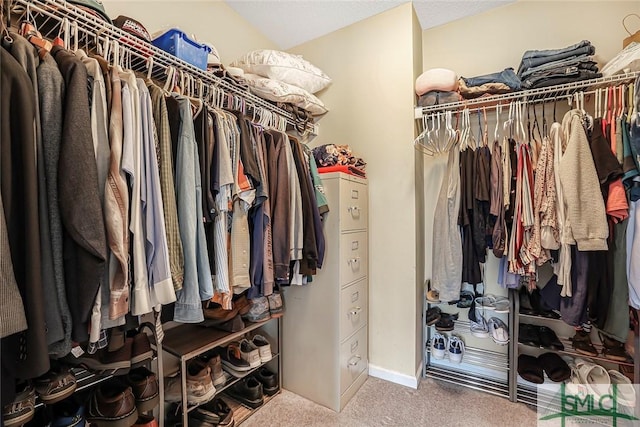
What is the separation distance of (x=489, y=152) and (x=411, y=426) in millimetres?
1589

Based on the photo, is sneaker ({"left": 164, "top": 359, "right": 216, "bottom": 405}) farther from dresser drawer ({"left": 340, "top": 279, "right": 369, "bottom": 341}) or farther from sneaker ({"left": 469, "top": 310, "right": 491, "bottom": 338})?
sneaker ({"left": 469, "top": 310, "right": 491, "bottom": 338})

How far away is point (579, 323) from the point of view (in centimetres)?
137

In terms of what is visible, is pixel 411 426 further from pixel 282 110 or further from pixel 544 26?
pixel 544 26

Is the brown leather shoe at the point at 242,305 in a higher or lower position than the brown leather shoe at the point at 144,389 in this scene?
higher

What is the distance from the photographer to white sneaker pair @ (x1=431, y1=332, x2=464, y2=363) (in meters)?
1.86

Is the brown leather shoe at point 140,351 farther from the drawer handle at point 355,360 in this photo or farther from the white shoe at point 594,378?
the white shoe at point 594,378

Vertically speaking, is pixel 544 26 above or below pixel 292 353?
above

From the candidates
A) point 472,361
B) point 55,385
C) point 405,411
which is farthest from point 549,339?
point 55,385

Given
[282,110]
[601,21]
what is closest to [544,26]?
[601,21]

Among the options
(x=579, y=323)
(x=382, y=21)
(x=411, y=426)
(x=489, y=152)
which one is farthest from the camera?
(x=382, y=21)

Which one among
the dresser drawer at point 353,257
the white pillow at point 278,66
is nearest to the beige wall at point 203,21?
the white pillow at point 278,66

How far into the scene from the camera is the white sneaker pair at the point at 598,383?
144cm

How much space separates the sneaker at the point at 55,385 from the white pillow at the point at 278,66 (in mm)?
1696

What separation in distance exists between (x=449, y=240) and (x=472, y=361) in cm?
95
